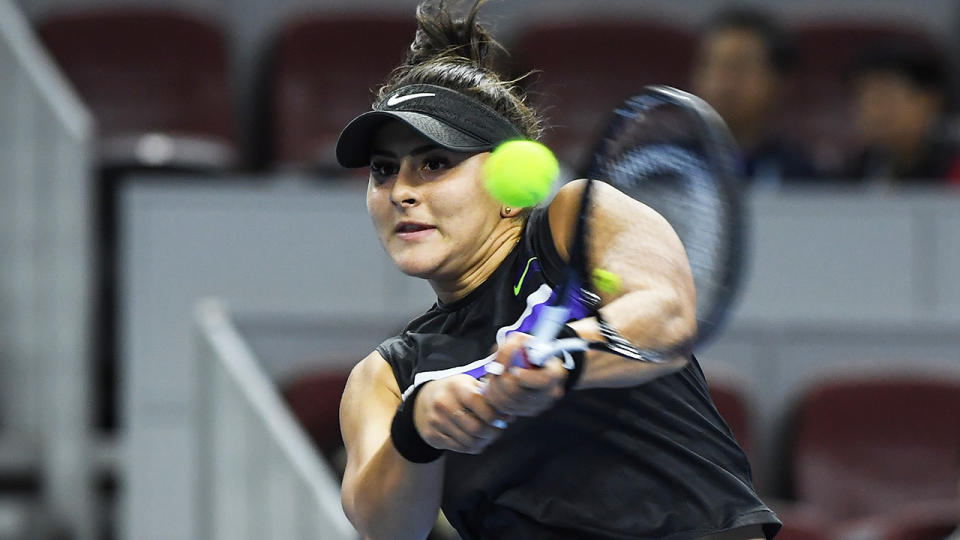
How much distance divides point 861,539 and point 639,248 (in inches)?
97.2

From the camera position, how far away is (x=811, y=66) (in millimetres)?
6449

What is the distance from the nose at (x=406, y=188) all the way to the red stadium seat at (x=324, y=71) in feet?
12.5

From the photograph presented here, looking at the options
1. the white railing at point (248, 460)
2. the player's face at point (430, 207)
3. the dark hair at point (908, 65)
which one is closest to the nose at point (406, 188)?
the player's face at point (430, 207)

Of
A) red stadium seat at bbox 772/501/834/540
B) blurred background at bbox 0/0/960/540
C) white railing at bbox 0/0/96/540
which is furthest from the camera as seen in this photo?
white railing at bbox 0/0/96/540

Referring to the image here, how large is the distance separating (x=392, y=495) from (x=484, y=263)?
347mm

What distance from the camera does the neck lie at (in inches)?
85.7

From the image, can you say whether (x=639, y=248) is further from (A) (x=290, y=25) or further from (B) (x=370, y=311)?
(A) (x=290, y=25)

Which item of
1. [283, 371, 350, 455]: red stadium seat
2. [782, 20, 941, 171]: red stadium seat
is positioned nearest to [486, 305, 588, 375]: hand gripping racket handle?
[283, 371, 350, 455]: red stadium seat

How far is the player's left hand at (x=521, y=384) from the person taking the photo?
181 cm

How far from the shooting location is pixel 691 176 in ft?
6.74

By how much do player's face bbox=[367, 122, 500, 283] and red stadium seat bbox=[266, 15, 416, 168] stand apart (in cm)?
380

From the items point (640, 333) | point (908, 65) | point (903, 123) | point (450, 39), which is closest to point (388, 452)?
point (640, 333)

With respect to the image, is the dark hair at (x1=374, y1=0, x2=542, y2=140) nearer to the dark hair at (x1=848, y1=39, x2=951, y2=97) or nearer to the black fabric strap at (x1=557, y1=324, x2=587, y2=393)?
the black fabric strap at (x1=557, y1=324, x2=587, y2=393)

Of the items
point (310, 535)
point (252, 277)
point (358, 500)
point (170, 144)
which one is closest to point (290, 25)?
point (170, 144)
